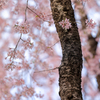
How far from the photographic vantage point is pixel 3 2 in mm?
3336

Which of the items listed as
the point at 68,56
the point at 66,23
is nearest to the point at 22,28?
the point at 66,23

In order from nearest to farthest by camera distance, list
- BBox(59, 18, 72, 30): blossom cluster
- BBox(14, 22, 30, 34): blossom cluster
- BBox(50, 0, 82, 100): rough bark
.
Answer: BBox(50, 0, 82, 100): rough bark → BBox(59, 18, 72, 30): blossom cluster → BBox(14, 22, 30, 34): blossom cluster

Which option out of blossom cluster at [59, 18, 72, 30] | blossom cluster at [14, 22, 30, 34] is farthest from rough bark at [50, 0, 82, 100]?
blossom cluster at [14, 22, 30, 34]

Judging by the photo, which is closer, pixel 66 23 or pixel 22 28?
pixel 66 23

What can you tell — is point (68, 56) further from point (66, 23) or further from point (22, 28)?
point (22, 28)

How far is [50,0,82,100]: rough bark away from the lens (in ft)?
6.18

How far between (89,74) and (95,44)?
2.51 meters

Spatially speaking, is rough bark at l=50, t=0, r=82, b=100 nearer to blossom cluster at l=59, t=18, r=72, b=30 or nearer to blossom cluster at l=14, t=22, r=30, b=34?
blossom cluster at l=59, t=18, r=72, b=30

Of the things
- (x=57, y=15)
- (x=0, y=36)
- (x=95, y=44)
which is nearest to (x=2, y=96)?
(x=0, y=36)

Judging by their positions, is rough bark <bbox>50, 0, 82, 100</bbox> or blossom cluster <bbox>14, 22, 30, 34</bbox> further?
blossom cluster <bbox>14, 22, 30, 34</bbox>

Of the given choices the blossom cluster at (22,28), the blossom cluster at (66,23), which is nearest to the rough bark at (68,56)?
the blossom cluster at (66,23)

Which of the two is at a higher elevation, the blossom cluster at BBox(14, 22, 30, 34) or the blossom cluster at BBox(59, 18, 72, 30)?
the blossom cluster at BBox(14, 22, 30, 34)

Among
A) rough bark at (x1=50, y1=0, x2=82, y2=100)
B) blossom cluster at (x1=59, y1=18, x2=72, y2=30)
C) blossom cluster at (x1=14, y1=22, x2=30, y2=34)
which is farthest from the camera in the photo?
blossom cluster at (x1=14, y1=22, x2=30, y2=34)

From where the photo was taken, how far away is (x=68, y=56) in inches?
83.4
